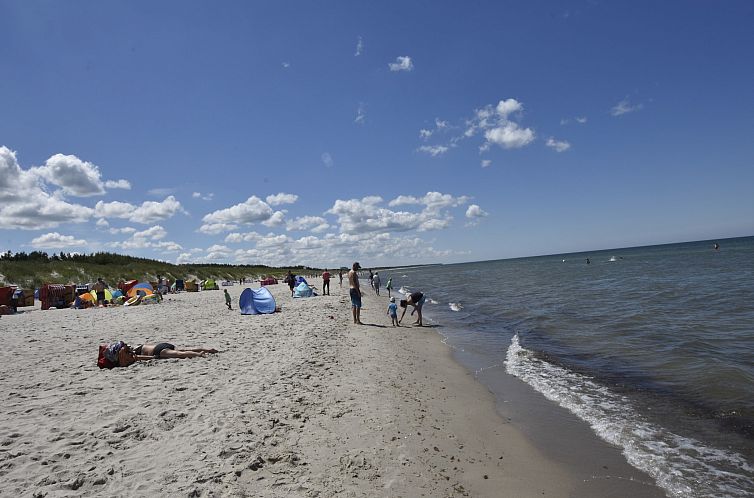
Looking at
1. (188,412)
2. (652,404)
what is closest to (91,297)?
(188,412)

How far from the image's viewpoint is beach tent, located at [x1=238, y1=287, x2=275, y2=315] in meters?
16.4

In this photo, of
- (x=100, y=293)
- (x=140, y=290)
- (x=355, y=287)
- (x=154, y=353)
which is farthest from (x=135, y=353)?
(x=140, y=290)

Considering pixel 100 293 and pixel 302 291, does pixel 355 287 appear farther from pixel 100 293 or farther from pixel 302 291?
pixel 100 293

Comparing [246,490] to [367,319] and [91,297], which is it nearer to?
[367,319]

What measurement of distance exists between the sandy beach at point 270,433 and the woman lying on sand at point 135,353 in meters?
0.25

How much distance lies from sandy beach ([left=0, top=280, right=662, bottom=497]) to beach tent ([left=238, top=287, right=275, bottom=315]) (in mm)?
7608

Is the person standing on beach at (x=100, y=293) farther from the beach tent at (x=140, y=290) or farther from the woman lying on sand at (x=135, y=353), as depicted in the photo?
the woman lying on sand at (x=135, y=353)

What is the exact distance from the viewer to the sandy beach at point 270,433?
A: 362 centimetres

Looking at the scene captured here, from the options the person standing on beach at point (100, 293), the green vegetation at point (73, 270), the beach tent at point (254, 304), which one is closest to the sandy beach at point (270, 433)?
the beach tent at point (254, 304)

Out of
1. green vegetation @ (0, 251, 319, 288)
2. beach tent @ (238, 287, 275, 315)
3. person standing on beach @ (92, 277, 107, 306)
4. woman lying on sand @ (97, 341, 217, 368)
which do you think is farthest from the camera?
green vegetation @ (0, 251, 319, 288)

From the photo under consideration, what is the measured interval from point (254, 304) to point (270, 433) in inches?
503

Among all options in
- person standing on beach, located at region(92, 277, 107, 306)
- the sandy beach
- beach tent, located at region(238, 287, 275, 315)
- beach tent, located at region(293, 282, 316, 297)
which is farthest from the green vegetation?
the sandy beach

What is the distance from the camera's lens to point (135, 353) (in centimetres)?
819

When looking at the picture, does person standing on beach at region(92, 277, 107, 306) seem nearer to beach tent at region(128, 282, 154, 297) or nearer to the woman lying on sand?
beach tent at region(128, 282, 154, 297)
